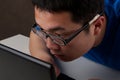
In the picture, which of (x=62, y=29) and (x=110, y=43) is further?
(x=110, y=43)

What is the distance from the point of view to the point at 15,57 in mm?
403

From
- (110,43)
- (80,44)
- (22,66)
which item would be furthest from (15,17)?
(22,66)

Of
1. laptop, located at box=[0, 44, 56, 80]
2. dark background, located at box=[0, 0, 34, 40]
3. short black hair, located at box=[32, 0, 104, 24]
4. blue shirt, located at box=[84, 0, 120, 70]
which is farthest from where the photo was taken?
dark background, located at box=[0, 0, 34, 40]

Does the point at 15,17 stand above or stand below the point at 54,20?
below

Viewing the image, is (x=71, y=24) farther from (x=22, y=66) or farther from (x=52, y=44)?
(x=22, y=66)

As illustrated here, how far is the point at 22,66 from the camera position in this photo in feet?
1.33

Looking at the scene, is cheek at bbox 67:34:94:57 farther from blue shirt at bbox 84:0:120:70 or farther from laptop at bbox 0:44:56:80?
laptop at bbox 0:44:56:80

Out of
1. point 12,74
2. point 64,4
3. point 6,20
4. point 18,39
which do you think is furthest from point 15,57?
point 6,20

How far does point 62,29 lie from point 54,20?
35mm

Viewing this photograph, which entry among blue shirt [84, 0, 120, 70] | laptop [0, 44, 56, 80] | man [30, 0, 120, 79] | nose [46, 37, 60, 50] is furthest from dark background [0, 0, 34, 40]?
laptop [0, 44, 56, 80]

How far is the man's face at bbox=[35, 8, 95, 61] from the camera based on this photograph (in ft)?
2.26

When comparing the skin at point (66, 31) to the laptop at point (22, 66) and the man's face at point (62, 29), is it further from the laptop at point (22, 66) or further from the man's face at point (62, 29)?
the laptop at point (22, 66)

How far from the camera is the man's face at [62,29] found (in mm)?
688

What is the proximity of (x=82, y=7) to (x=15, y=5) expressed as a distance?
1.71 metres
